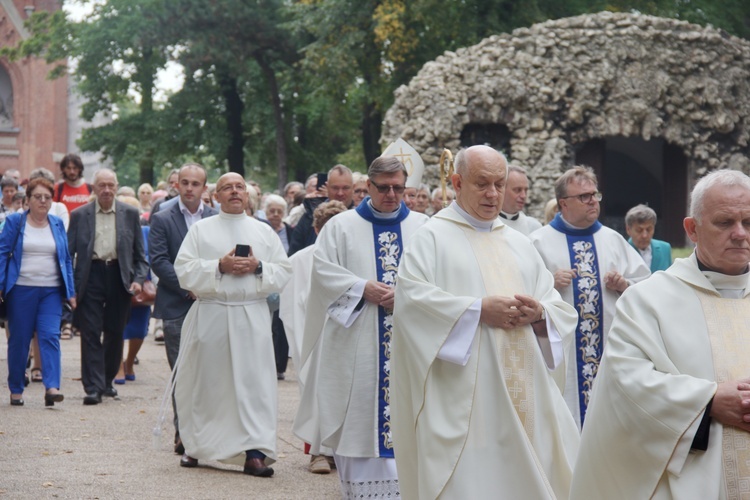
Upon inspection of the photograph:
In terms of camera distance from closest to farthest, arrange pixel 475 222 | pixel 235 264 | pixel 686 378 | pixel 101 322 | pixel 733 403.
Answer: pixel 733 403 → pixel 686 378 → pixel 475 222 → pixel 235 264 → pixel 101 322

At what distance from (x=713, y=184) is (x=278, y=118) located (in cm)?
3135

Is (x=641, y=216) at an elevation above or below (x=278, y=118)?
below

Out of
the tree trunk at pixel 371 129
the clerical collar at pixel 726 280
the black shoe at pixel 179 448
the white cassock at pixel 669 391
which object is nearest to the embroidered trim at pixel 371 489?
the black shoe at pixel 179 448

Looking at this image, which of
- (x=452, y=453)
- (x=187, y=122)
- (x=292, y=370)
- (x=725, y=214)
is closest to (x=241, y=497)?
(x=452, y=453)

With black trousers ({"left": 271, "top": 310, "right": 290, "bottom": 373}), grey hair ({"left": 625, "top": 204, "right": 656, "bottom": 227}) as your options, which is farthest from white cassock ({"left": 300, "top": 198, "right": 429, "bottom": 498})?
black trousers ({"left": 271, "top": 310, "right": 290, "bottom": 373})

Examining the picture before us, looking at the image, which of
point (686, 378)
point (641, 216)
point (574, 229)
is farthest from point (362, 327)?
point (686, 378)

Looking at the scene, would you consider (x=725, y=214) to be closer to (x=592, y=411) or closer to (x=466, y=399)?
(x=592, y=411)

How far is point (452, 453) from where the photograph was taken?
18.4ft

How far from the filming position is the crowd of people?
420cm

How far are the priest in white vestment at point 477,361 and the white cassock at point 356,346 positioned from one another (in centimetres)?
149

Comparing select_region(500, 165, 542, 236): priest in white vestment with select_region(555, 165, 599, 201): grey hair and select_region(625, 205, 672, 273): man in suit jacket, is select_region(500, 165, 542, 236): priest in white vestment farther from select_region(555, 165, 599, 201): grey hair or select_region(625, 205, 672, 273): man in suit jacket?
select_region(625, 205, 672, 273): man in suit jacket

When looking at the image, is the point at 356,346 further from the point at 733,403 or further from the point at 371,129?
the point at 371,129

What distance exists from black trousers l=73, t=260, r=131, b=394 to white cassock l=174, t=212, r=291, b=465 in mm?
2914

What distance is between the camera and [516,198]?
8930mm
